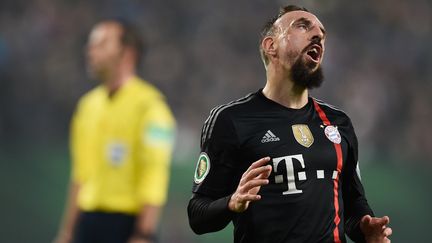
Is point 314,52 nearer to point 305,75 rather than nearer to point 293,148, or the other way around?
point 305,75

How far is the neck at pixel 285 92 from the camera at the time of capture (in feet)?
11.5

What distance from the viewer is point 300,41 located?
11.3ft

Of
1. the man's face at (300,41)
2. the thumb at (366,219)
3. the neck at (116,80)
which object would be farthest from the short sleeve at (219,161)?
the neck at (116,80)

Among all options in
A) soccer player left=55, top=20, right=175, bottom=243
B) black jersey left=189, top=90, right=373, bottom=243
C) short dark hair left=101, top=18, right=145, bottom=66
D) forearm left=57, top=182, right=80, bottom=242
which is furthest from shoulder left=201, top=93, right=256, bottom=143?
short dark hair left=101, top=18, right=145, bottom=66

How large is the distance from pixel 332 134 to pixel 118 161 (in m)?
2.55

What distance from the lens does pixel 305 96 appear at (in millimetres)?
3549

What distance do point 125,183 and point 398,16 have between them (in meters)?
7.34

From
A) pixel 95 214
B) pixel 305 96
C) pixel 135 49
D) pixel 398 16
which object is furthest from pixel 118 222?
pixel 398 16

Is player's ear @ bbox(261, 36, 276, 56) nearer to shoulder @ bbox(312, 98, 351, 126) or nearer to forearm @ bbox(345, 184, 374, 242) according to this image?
shoulder @ bbox(312, 98, 351, 126)

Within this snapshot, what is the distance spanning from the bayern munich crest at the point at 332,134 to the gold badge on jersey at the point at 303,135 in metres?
0.08

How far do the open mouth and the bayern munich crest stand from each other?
0.90 feet

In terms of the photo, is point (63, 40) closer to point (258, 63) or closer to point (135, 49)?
point (258, 63)

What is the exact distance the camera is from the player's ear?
356cm

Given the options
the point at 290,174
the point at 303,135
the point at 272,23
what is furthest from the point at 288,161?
the point at 272,23
